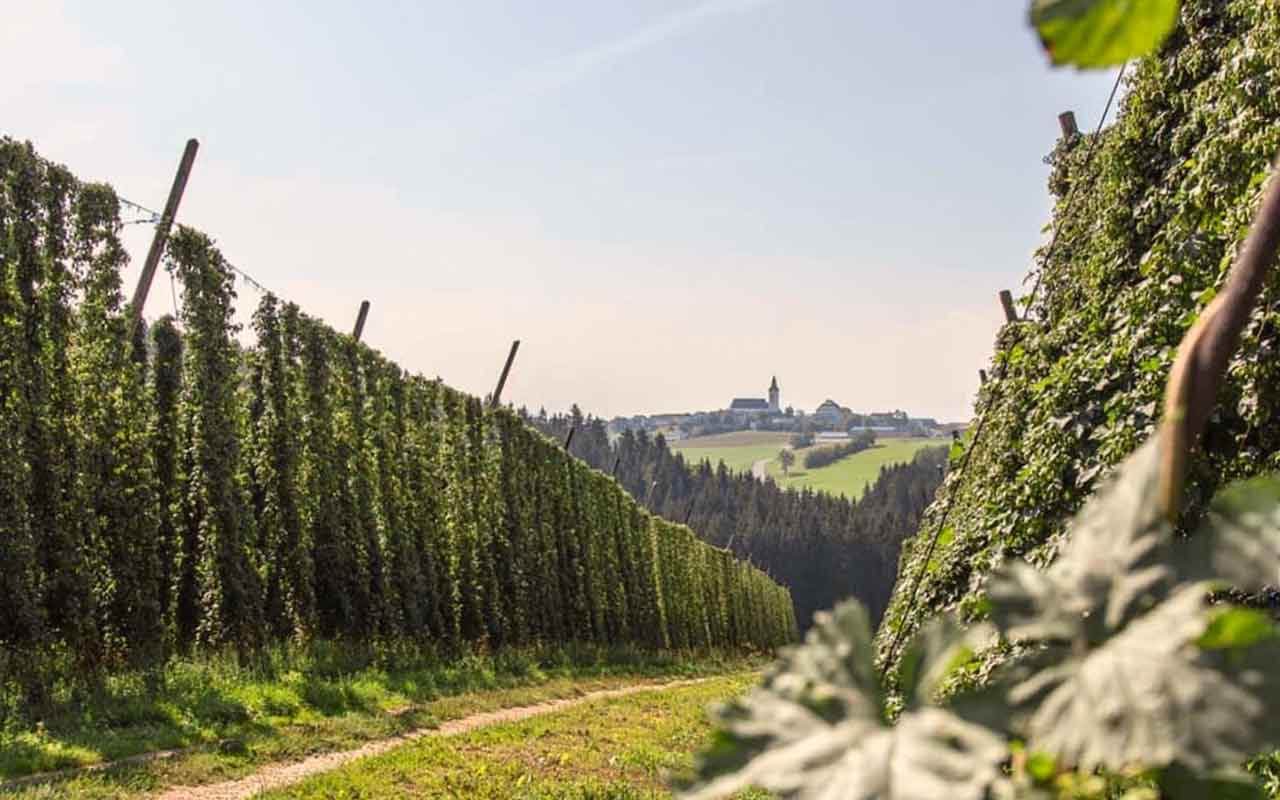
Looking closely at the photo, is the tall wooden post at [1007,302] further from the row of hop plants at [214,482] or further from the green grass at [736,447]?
the green grass at [736,447]

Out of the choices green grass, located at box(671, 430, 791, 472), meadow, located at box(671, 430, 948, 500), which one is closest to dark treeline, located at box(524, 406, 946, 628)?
meadow, located at box(671, 430, 948, 500)

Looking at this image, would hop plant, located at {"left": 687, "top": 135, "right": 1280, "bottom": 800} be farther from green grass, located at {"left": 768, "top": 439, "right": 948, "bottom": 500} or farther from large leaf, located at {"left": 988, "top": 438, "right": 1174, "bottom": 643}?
green grass, located at {"left": 768, "top": 439, "right": 948, "bottom": 500}

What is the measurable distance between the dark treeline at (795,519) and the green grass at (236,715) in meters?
70.9

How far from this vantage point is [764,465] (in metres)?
154

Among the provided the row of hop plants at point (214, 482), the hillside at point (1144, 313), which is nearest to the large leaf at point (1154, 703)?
the hillside at point (1144, 313)

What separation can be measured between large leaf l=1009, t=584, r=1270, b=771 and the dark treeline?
3255 inches

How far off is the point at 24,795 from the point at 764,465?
493ft

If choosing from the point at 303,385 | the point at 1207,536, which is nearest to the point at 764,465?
the point at 303,385

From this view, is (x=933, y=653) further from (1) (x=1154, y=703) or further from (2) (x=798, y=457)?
(2) (x=798, y=457)

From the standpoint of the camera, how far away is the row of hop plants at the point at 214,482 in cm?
824

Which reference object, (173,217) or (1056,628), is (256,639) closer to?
(173,217)

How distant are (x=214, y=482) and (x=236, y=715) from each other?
118 inches

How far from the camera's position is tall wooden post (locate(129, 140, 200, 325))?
32.0 ft

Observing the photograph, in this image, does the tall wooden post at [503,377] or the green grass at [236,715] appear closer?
the green grass at [236,715]
